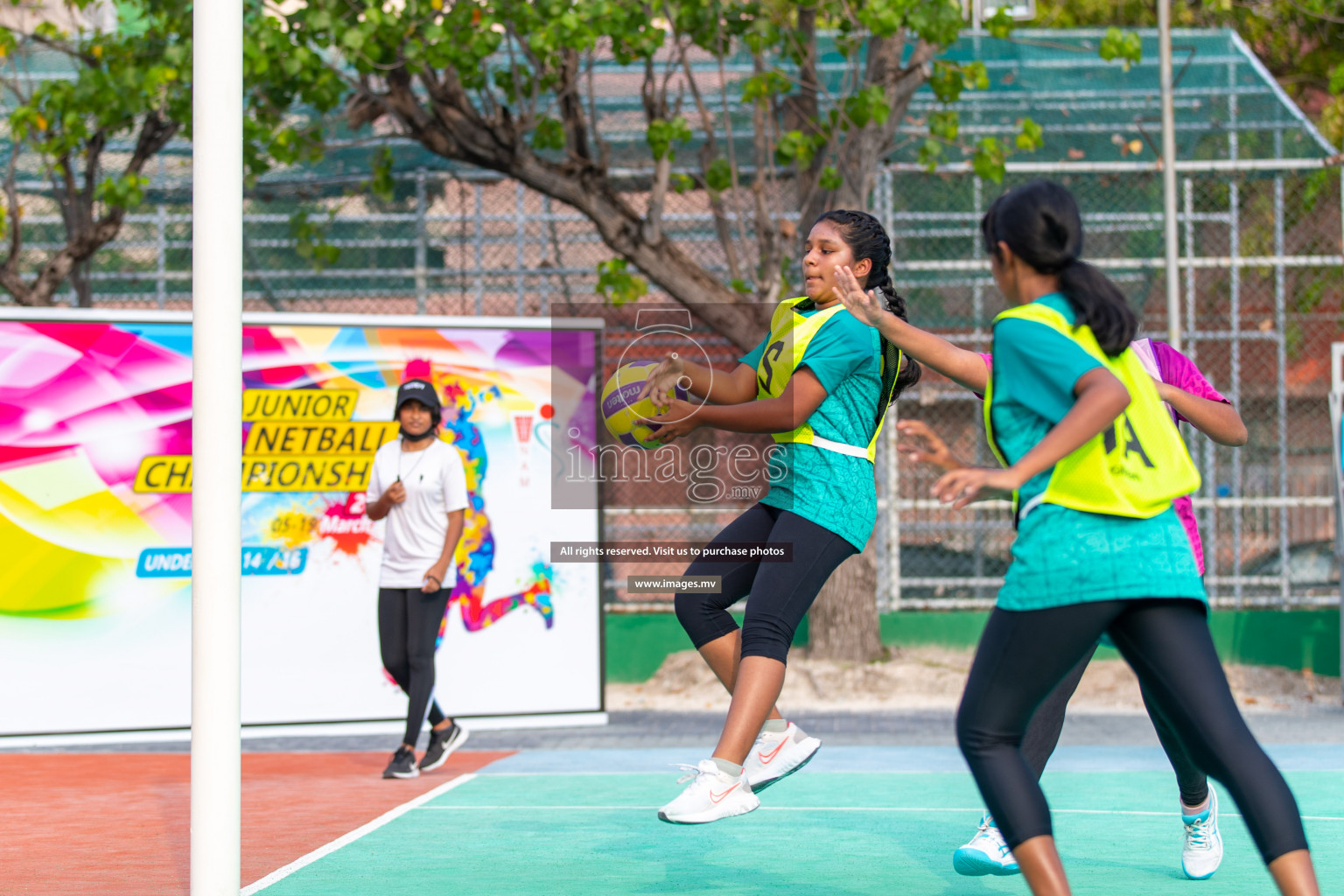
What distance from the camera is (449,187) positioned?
1166cm

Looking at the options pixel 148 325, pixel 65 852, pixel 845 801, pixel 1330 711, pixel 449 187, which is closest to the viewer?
pixel 65 852

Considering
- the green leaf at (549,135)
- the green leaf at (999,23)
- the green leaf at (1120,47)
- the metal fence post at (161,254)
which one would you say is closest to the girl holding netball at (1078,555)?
the green leaf at (999,23)

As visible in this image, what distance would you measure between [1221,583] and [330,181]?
27.6 feet

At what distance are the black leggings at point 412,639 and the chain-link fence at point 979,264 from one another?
3.70m

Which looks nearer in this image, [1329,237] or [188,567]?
[188,567]

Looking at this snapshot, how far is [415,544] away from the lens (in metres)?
7.19

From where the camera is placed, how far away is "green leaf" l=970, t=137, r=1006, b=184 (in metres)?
9.74

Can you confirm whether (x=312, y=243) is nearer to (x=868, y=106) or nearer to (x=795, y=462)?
(x=868, y=106)

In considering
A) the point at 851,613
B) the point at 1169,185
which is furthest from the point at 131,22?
the point at 1169,185

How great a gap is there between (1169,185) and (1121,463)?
8.22 meters

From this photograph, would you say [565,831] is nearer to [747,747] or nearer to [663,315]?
[747,747]

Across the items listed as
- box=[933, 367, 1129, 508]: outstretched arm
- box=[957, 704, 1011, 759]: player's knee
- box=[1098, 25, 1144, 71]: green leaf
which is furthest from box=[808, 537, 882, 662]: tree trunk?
box=[933, 367, 1129, 508]: outstretched arm

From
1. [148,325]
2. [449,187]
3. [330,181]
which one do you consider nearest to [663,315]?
[449,187]

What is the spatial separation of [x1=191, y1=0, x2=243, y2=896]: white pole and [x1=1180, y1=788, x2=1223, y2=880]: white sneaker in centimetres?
313
